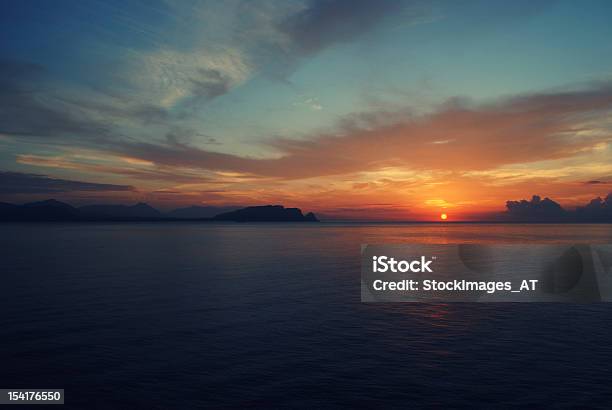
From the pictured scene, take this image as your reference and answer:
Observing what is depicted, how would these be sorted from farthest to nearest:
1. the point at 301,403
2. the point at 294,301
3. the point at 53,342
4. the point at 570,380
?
the point at 294,301, the point at 53,342, the point at 570,380, the point at 301,403

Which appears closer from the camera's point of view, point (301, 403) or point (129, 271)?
point (301, 403)

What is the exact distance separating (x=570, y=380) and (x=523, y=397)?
12.9ft

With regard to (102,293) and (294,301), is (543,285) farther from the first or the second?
(102,293)

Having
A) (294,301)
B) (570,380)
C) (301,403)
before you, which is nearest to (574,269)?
(294,301)

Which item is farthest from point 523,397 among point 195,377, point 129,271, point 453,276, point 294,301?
point 129,271

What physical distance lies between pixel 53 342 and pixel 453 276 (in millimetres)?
52799

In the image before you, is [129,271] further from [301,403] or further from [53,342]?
[301,403]

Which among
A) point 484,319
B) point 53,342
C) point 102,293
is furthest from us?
point 102,293

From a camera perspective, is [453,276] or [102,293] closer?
[102,293]

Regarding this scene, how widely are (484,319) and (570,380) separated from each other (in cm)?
1389

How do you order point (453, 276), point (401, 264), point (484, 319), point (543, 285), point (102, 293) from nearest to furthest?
1. point (484, 319)
2. point (102, 293)
3. point (543, 285)
4. point (453, 276)
5. point (401, 264)

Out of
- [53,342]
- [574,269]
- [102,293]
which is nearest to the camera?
[53,342]

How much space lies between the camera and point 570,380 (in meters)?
22.0

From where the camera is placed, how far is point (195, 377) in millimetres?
22500
